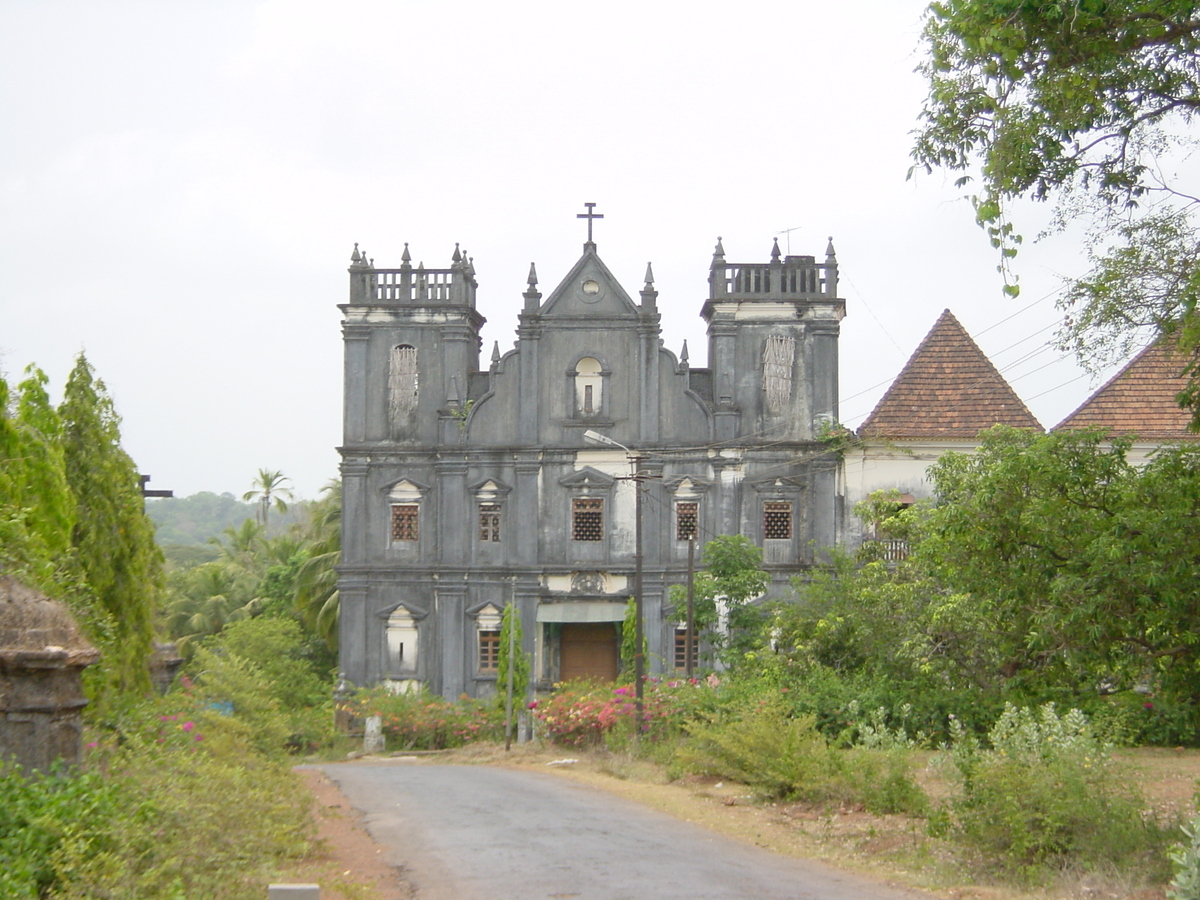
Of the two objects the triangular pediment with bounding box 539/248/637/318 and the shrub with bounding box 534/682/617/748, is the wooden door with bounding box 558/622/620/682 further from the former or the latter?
the triangular pediment with bounding box 539/248/637/318

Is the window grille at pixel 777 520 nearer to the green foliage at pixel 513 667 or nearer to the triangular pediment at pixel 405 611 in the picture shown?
the green foliage at pixel 513 667

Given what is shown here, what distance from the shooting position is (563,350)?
32.4 metres

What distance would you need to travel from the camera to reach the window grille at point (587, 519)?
3184cm

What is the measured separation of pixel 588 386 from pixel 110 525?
1840cm

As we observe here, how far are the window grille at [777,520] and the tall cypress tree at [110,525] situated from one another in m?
18.3

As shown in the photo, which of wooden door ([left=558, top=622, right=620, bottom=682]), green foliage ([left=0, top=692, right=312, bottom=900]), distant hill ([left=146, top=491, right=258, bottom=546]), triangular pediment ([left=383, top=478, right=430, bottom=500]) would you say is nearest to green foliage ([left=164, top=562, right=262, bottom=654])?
triangular pediment ([left=383, top=478, right=430, bottom=500])

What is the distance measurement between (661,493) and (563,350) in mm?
4390

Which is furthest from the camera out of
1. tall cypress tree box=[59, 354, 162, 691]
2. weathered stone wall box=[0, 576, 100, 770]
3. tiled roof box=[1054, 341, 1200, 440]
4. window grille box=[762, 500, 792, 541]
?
window grille box=[762, 500, 792, 541]

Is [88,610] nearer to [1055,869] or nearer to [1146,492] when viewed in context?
[1055,869]

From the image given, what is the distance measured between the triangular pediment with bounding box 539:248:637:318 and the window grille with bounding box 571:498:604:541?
471 cm

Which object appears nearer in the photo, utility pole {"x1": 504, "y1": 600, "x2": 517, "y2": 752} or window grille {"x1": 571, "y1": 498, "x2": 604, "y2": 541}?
utility pole {"x1": 504, "y1": 600, "x2": 517, "y2": 752}

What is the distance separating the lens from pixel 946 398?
30.9m

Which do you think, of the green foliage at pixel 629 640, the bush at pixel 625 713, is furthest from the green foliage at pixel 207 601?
the bush at pixel 625 713

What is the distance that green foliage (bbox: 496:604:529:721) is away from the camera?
29.6 m
